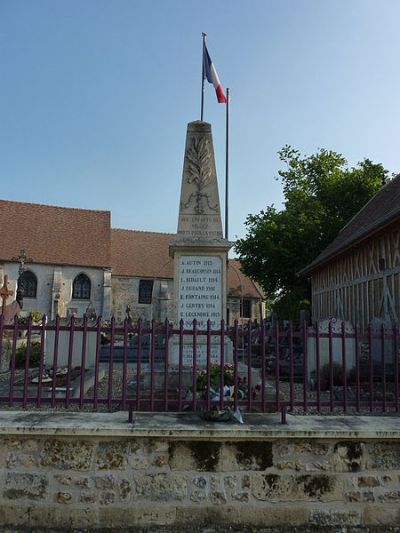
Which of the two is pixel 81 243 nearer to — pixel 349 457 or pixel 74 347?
pixel 74 347

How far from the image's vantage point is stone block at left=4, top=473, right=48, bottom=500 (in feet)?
11.5

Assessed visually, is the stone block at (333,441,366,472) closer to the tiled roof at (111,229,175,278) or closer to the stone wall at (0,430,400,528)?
the stone wall at (0,430,400,528)

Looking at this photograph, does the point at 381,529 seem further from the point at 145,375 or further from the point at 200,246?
the point at 200,246

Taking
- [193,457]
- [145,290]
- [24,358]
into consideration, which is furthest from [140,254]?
[193,457]

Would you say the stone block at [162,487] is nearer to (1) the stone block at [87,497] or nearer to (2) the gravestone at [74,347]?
(1) the stone block at [87,497]

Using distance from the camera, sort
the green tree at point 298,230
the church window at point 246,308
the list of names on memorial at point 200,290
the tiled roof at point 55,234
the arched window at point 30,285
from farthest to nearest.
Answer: the church window at point 246,308
the tiled roof at point 55,234
the arched window at point 30,285
the green tree at point 298,230
the list of names on memorial at point 200,290

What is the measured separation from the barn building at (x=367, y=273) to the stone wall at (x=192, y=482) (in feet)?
18.4

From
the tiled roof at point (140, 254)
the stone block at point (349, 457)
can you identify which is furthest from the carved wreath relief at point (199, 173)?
the tiled roof at point (140, 254)

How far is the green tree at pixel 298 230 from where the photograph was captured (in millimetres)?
22234

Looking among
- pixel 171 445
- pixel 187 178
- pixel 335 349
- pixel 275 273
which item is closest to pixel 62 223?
pixel 275 273

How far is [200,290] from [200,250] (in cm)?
69

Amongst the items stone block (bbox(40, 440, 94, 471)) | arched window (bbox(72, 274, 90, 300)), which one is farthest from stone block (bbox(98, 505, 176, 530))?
arched window (bbox(72, 274, 90, 300))

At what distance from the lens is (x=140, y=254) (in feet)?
117

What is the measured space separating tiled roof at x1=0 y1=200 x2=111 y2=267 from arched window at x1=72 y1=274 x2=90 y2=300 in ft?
3.69
